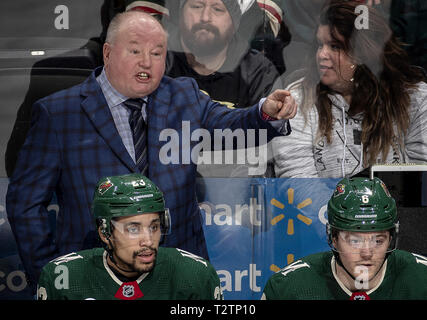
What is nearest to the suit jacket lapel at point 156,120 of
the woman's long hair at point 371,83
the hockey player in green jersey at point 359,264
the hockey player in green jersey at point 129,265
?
the hockey player in green jersey at point 129,265

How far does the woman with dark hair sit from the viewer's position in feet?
15.6

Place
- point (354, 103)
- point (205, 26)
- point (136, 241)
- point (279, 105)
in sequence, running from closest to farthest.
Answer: point (136, 241) → point (279, 105) → point (205, 26) → point (354, 103)

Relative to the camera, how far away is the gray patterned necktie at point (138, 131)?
465 centimetres

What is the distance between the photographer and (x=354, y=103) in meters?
4.82

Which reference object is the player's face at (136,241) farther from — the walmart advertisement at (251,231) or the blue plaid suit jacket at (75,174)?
the walmart advertisement at (251,231)

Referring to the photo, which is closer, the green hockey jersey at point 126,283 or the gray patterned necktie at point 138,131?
the green hockey jersey at point 126,283

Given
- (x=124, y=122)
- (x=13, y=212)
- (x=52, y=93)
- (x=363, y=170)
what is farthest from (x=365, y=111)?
(x=13, y=212)

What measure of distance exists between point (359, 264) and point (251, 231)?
78 centimetres

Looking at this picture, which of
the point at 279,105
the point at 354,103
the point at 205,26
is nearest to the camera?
the point at 279,105

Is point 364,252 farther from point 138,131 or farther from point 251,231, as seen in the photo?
point 138,131

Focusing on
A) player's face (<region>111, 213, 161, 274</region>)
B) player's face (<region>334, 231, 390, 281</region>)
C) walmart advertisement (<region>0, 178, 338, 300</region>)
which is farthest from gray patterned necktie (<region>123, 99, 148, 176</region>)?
player's face (<region>334, 231, 390, 281</region>)

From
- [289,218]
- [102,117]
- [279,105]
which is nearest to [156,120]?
[102,117]

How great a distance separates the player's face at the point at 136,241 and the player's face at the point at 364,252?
973 mm

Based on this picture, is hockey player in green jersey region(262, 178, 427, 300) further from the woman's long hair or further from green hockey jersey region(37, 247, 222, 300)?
the woman's long hair
